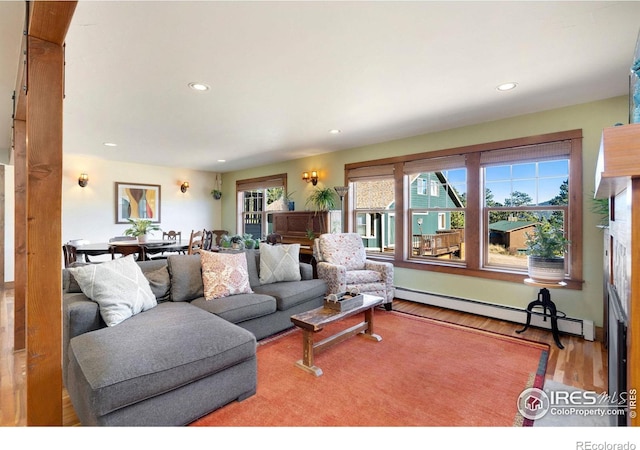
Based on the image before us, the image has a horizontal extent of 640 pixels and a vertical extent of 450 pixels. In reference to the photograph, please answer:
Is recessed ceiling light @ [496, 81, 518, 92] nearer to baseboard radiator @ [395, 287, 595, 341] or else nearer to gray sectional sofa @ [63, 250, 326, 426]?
baseboard radiator @ [395, 287, 595, 341]

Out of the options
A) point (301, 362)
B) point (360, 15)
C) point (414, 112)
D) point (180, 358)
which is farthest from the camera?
point (414, 112)

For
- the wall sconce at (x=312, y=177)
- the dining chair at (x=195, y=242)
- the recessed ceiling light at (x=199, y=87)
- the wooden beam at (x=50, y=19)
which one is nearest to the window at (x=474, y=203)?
the wall sconce at (x=312, y=177)

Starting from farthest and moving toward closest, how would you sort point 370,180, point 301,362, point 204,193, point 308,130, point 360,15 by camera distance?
point 204,193, point 370,180, point 308,130, point 301,362, point 360,15

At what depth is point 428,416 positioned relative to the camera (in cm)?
190

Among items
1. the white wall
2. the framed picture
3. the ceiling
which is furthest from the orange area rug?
the framed picture

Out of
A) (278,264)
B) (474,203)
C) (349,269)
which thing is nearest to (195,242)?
(278,264)

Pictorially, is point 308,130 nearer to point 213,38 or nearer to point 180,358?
point 213,38

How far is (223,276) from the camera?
2998 millimetres

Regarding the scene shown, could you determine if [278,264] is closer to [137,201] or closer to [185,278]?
[185,278]

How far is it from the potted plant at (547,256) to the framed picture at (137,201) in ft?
22.8

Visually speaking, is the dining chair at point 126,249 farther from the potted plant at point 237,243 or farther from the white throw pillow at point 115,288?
the white throw pillow at point 115,288

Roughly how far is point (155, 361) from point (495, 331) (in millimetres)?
3323
